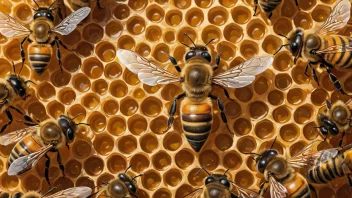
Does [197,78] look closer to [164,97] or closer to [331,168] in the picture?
[164,97]

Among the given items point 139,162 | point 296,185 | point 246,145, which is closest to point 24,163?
point 139,162

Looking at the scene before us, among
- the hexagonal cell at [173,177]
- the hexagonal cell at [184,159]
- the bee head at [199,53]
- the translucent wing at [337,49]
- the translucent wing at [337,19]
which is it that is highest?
the translucent wing at [337,19]

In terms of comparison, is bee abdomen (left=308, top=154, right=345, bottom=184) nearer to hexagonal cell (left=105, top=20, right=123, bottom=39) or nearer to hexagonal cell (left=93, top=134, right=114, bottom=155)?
hexagonal cell (left=93, top=134, right=114, bottom=155)

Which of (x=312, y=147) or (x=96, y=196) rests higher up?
(x=312, y=147)

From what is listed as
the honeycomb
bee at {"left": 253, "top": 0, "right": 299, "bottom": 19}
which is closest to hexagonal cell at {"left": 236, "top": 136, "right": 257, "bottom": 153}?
the honeycomb

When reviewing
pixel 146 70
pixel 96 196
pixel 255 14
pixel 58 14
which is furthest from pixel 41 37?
pixel 255 14

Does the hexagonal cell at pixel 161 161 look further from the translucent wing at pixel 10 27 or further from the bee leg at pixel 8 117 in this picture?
the translucent wing at pixel 10 27

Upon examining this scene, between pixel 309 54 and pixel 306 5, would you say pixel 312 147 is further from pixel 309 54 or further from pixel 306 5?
pixel 306 5

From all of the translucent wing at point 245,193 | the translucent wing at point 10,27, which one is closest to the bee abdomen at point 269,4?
the translucent wing at point 245,193
